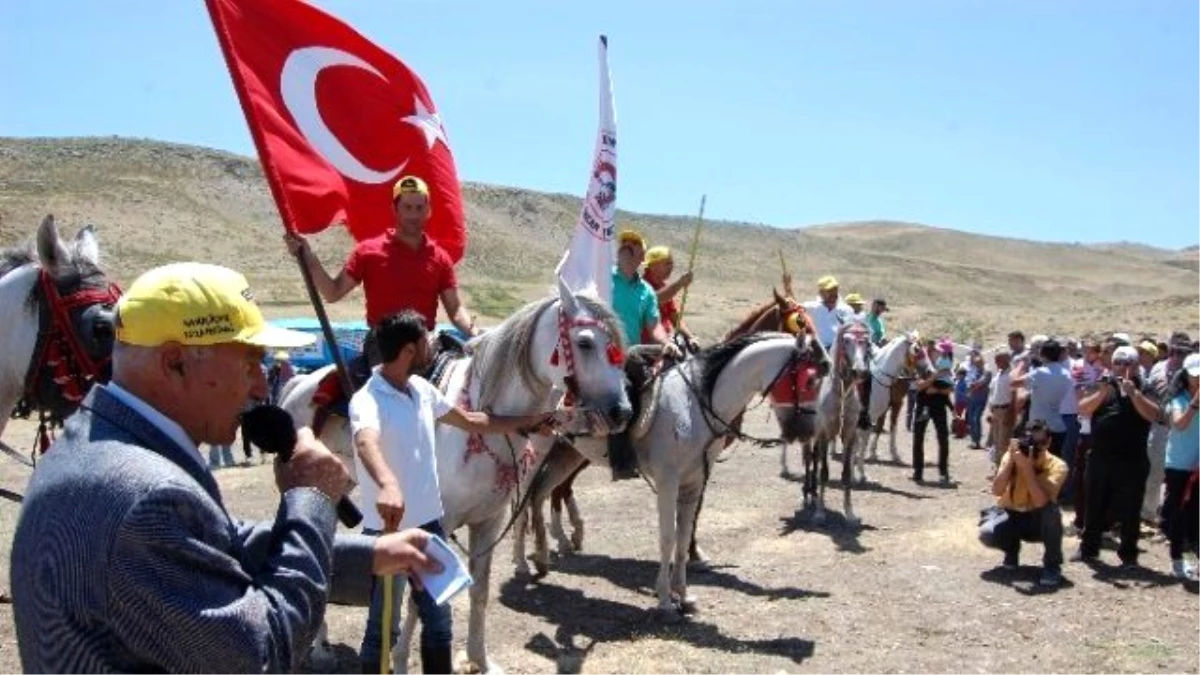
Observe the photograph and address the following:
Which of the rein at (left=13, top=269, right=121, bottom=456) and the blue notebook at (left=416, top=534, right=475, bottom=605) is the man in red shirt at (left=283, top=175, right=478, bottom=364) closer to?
the rein at (left=13, top=269, right=121, bottom=456)

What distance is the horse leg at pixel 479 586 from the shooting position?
599 centimetres

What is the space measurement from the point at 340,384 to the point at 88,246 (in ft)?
5.05

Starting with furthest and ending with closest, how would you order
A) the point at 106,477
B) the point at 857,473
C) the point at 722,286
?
1. the point at 722,286
2. the point at 857,473
3. the point at 106,477

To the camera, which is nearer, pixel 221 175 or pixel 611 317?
pixel 611 317

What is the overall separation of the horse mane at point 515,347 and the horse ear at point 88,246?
6.61 feet

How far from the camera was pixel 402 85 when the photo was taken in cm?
661

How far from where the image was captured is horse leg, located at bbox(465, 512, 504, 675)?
5.99 meters

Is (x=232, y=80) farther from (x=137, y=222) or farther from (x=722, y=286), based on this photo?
(x=722, y=286)

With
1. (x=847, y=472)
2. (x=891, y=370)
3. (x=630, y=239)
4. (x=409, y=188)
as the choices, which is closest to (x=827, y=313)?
(x=847, y=472)

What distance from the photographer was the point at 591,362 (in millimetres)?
5852

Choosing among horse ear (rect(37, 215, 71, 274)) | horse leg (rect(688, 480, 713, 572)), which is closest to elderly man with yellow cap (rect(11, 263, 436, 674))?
horse ear (rect(37, 215, 71, 274))

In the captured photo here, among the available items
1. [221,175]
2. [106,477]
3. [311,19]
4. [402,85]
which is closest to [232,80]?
[311,19]

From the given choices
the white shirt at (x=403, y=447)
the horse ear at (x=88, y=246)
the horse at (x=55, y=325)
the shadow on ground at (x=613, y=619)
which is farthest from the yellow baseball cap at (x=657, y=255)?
the horse at (x=55, y=325)

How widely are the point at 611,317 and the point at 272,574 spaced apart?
159 inches
